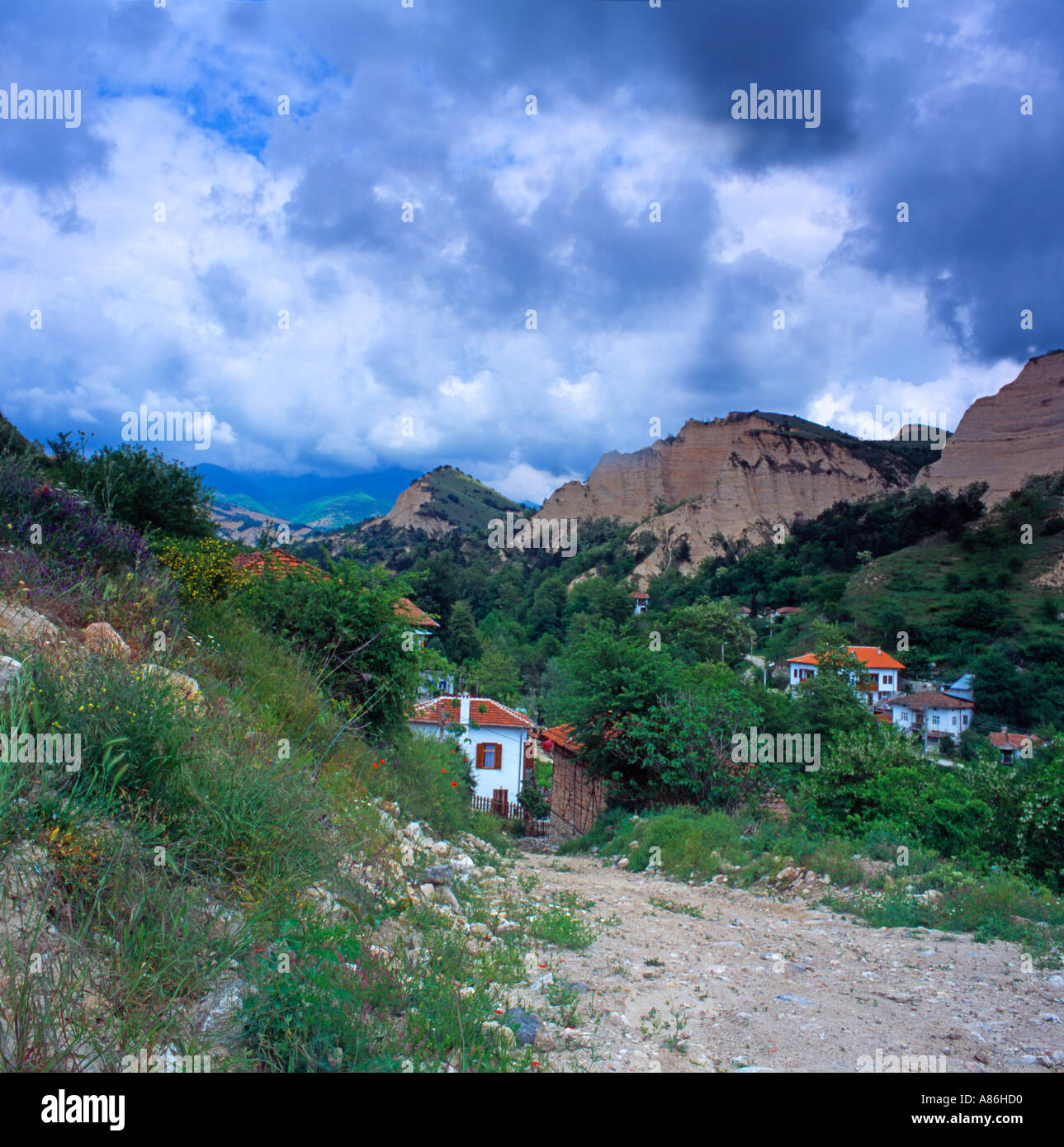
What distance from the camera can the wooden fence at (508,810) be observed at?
65.5 feet

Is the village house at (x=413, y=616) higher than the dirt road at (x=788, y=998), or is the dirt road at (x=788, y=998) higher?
the village house at (x=413, y=616)

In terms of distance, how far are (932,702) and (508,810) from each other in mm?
25121

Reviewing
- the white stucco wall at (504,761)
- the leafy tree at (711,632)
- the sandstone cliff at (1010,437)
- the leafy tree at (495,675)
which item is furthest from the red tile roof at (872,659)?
the sandstone cliff at (1010,437)

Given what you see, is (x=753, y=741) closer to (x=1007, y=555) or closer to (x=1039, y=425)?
(x=1007, y=555)

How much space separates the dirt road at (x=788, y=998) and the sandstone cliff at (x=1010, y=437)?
8146 cm

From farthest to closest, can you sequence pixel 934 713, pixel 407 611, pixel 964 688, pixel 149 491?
pixel 964 688, pixel 934 713, pixel 149 491, pixel 407 611

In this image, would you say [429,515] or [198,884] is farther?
[429,515]

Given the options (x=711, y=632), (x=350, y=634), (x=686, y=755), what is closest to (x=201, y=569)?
(x=350, y=634)

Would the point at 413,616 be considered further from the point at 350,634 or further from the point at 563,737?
the point at 563,737

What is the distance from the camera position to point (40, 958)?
2498mm

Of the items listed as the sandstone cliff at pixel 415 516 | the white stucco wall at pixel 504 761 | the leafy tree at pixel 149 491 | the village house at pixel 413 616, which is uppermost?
the sandstone cliff at pixel 415 516

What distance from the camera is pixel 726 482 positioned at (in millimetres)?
84312

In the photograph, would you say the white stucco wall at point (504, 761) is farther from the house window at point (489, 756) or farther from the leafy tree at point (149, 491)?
the leafy tree at point (149, 491)
